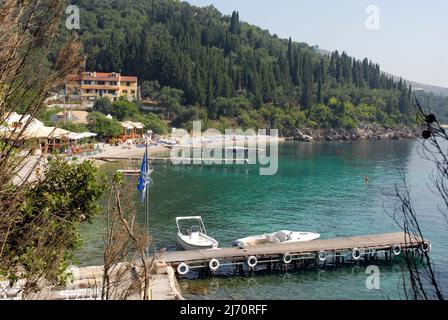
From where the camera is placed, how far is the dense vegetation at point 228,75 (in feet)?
257

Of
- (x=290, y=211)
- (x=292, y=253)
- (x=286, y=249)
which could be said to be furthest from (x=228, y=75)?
(x=292, y=253)

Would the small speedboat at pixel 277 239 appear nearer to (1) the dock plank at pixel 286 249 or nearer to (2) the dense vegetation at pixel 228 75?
(1) the dock plank at pixel 286 249

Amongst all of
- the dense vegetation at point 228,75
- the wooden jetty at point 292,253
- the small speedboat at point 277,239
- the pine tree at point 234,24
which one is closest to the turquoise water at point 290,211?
the wooden jetty at point 292,253

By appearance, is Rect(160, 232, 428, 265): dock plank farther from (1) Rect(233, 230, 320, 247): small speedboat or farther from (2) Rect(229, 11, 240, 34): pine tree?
(2) Rect(229, 11, 240, 34): pine tree

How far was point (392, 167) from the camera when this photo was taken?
162 feet

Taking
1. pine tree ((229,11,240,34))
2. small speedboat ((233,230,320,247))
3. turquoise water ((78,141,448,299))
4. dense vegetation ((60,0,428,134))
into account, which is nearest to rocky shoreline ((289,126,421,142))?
dense vegetation ((60,0,428,134))

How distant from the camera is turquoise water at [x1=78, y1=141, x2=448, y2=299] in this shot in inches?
639

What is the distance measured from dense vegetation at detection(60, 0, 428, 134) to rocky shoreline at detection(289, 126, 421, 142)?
4.88 ft

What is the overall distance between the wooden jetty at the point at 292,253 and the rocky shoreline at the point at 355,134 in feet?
223

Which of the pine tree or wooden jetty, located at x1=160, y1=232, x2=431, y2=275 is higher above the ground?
the pine tree

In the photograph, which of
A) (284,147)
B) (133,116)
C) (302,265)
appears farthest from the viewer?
(284,147)
